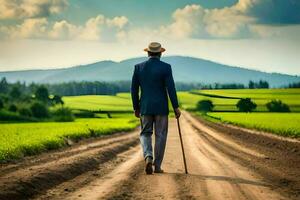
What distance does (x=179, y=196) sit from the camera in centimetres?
978

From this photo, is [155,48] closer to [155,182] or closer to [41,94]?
[155,182]


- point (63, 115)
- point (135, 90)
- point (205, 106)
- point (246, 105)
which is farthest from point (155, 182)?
point (205, 106)

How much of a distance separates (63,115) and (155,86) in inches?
3351

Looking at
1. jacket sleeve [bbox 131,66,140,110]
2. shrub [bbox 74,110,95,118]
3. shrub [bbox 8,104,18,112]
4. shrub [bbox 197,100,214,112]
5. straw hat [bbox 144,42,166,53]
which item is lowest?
shrub [bbox 74,110,95,118]

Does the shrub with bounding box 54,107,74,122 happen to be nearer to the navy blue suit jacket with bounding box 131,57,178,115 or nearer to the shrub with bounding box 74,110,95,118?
the shrub with bounding box 74,110,95,118

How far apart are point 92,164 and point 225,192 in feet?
23.9

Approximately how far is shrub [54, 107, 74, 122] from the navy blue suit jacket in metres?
79.1

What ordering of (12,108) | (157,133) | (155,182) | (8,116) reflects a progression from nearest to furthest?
1. (155,182)
2. (157,133)
3. (8,116)
4. (12,108)

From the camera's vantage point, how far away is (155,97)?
14047 millimetres

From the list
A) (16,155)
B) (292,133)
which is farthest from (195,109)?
(16,155)

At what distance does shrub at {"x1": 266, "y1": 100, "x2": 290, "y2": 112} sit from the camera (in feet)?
316

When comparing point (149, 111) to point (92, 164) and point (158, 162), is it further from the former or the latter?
point (92, 164)

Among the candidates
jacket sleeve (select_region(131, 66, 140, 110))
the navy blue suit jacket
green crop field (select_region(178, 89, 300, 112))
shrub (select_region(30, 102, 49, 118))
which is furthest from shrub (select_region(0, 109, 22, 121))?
the navy blue suit jacket

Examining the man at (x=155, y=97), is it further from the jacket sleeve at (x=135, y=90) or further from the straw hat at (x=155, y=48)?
the jacket sleeve at (x=135, y=90)
